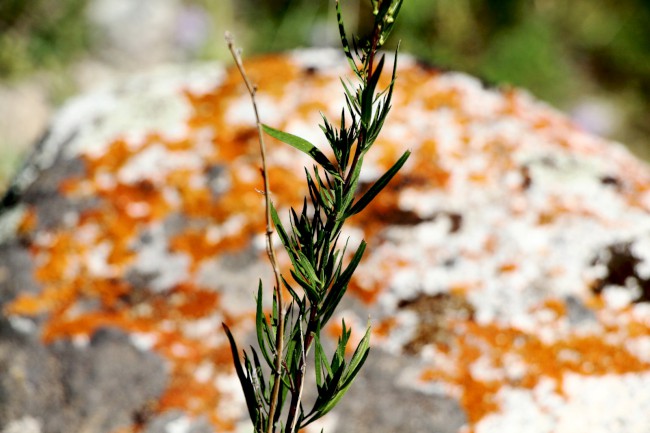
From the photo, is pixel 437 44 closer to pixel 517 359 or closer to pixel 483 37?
pixel 483 37

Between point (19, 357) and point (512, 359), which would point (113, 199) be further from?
point (512, 359)

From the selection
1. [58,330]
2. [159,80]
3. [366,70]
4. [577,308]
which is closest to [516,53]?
[159,80]

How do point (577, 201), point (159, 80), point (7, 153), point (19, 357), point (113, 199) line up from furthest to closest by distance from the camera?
point (7, 153) < point (159, 80) < point (113, 199) < point (577, 201) < point (19, 357)

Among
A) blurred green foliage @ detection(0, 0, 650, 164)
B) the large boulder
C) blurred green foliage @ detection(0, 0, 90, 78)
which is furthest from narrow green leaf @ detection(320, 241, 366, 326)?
blurred green foliage @ detection(0, 0, 90, 78)

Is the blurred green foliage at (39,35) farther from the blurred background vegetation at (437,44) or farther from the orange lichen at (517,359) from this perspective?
the orange lichen at (517,359)

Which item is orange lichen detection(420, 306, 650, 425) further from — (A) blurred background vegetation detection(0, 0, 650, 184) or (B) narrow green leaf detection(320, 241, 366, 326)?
(A) blurred background vegetation detection(0, 0, 650, 184)
